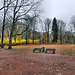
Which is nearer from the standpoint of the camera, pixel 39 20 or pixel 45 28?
pixel 39 20

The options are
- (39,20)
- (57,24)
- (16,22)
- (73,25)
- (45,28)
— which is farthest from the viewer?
(57,24)

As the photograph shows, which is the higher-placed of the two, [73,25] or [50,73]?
[73,25]

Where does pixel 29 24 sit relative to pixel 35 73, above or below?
above

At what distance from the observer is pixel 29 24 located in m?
20.9

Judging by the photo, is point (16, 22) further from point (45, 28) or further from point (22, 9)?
point (45, 28)

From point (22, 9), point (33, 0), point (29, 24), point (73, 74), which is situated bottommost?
point (73, 74)

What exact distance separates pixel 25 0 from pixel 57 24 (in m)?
42.4

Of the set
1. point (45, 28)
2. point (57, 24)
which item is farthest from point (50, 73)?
point (57, 24)

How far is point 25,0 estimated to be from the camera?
70.3 ft

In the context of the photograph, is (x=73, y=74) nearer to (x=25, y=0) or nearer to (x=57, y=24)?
(x=25, y=0)

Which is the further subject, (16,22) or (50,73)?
(16,22)

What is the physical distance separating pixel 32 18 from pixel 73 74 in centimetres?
1701

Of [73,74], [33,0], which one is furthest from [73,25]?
[73,74]

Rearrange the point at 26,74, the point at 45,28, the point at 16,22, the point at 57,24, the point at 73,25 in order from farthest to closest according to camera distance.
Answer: the point at 57,24 < the point at 45,28 < the point at 73,25 < the point at 16,22 < the point at 26,74
